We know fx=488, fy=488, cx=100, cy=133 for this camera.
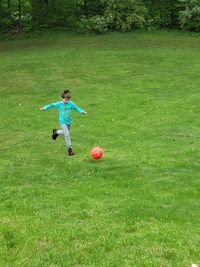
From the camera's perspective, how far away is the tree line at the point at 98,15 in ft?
157

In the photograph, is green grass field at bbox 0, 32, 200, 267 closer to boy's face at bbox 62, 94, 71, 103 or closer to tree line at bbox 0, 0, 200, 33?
boy's face at bbox 62, 94, 71, 103

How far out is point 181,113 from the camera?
24391 mm

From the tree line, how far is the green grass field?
34.4 feet

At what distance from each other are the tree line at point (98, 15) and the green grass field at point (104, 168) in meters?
10.5

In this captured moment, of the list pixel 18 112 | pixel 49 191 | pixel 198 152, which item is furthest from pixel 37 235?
pixel 18 112

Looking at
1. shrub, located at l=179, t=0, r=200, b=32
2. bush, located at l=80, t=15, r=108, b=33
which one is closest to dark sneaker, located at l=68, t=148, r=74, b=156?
bush, located at l=80, t=15, r=108, b=33

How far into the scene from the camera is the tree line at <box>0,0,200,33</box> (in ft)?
157

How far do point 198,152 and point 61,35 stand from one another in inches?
1319

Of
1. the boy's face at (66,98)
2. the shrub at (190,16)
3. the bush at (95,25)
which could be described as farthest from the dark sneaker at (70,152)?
the shrub at (190,16)

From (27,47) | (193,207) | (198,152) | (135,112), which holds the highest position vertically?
(193,207)

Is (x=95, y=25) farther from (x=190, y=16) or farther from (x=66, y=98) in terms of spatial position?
(x=66, y=98)

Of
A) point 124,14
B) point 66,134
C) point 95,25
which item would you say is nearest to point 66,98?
point 66,134

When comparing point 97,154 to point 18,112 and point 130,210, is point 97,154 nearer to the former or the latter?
point 130,210

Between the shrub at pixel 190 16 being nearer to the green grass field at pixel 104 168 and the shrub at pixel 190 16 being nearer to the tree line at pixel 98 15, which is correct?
the tree line at pixel 98 15
